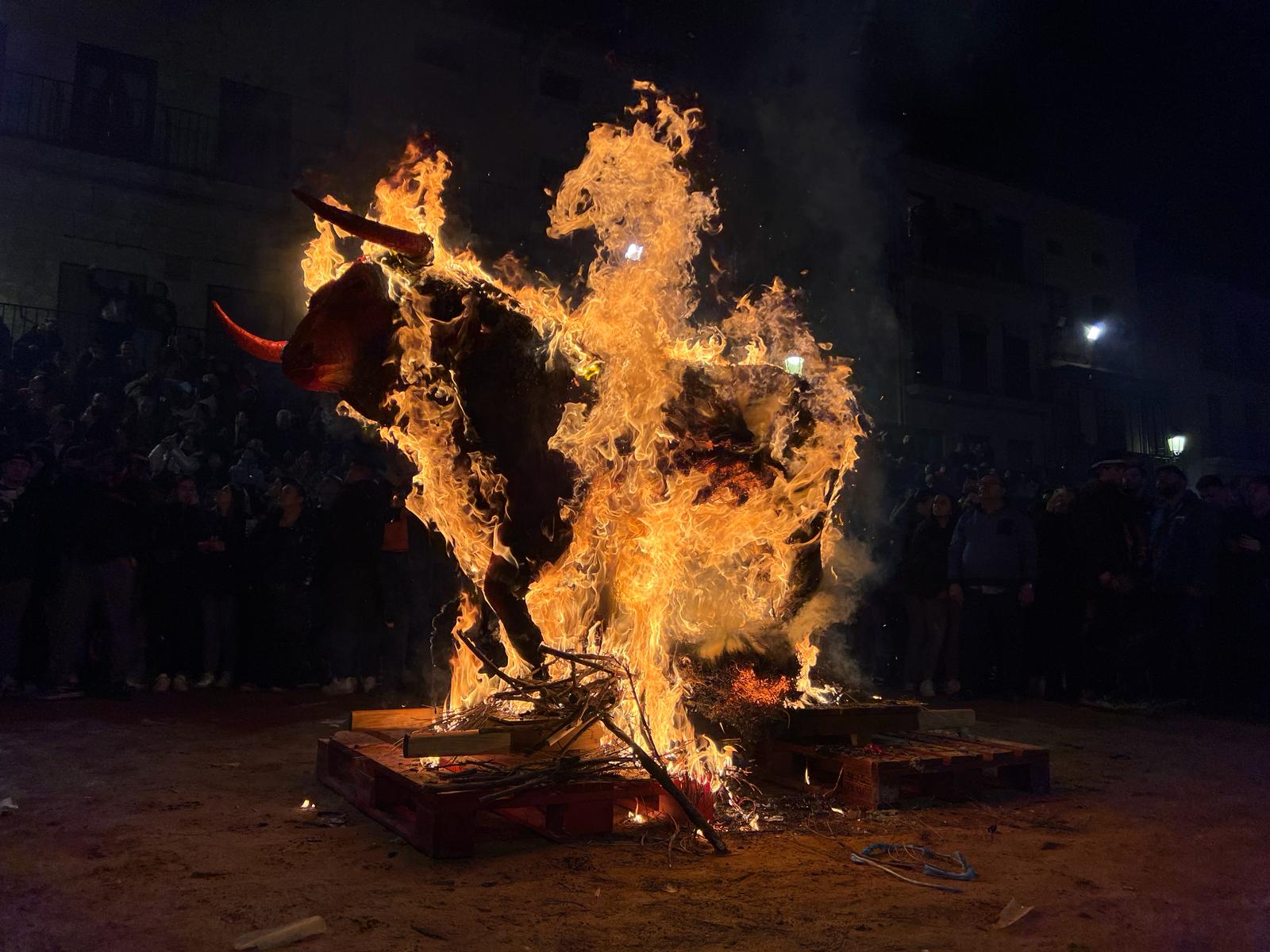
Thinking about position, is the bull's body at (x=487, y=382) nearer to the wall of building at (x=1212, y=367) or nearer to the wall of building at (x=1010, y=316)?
the wall of building at (x=1010, y=316)

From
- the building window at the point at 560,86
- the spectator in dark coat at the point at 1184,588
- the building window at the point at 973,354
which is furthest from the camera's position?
the building window at the point at 973,354

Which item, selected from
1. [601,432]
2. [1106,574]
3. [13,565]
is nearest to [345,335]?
[601,432]

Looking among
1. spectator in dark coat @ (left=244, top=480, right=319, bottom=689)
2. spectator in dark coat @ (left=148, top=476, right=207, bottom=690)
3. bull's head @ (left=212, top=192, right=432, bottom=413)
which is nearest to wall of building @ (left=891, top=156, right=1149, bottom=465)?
spectator in dark coat @ (left=244, top=480, right=319, bottom=689)

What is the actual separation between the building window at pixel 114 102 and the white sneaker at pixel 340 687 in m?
15.3

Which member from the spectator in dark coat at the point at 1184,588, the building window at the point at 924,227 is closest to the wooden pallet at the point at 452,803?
the spectator in dark coat at the point at 1184,588

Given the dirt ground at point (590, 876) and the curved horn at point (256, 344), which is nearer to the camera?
the dirt ground at point (590, 876)

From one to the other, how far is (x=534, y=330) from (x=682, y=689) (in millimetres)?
2375

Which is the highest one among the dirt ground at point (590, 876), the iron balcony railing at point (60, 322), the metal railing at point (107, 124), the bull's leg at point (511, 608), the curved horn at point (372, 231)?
the metal railing at point (107, 124)

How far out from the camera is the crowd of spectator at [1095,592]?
1021cm

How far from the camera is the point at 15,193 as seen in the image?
1847 centimetres

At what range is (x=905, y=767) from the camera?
537 centimetres

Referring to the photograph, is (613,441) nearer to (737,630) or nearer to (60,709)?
(737,630)

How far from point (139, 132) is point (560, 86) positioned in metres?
10.4

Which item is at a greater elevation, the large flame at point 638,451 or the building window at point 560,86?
the building window at point 560,86
